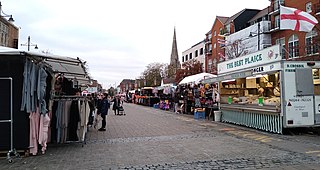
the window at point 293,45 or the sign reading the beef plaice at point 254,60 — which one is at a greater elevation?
the window at point 293,45

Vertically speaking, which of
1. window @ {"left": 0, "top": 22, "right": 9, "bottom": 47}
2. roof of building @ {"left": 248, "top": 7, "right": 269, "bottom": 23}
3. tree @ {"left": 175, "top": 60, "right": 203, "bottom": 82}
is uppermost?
roof of building @ {"left": 248, "top": 7, "right": 269, "bottom": 23}

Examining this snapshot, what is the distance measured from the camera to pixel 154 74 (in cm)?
7450

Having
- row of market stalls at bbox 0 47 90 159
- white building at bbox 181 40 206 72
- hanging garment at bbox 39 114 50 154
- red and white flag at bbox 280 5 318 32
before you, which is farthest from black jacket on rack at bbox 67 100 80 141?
white building at bbox 181 40 206 72

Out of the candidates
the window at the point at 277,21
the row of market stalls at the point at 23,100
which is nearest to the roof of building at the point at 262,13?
the window at the point at 277,21

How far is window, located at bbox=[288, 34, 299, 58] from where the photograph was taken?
96.0 ft

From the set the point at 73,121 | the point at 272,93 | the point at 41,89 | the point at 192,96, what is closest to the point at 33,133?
the point at 41,89

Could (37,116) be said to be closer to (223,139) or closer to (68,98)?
(68,98)

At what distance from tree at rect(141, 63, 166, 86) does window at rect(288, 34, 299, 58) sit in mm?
44642

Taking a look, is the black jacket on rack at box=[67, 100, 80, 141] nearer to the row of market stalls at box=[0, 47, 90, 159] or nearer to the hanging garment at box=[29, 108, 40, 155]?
the row of market stalls at box=[0, 47, 90, 159]

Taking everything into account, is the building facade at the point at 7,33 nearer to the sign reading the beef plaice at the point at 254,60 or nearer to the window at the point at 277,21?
the sign reading the beef plaice at the point at 254,60

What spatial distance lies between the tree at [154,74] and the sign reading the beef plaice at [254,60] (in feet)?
191

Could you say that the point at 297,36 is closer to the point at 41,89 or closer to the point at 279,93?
the point at 279,93

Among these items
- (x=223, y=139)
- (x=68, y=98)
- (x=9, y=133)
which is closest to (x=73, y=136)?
(x=68, y=98)

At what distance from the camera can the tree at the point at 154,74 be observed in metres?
73.9
